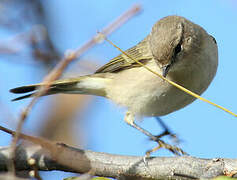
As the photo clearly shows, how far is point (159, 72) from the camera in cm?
457

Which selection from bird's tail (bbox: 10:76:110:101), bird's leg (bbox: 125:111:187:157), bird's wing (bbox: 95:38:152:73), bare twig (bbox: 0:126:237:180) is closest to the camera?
bare twig (bbox: 0:126:237:180)

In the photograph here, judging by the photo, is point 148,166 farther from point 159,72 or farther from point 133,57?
point 133,57

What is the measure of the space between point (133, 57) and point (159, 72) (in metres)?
0.76

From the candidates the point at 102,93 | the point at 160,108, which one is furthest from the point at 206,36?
the point at 102,93

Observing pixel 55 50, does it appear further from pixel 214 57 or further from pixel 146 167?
pixel 214 57

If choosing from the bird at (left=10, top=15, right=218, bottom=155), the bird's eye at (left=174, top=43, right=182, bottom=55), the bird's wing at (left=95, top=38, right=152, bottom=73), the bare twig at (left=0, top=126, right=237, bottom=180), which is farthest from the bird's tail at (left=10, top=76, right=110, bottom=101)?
the bare twig at (left=0, top=126, right=237, bottom=180)

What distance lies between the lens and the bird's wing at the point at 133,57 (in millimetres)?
5125

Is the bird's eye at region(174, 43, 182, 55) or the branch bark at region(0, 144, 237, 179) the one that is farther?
the bird's eye at region(174, 43, 182, 55)

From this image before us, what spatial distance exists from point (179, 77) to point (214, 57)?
2.08 feet

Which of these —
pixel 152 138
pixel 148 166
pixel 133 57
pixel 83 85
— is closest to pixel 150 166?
pixel 148 166

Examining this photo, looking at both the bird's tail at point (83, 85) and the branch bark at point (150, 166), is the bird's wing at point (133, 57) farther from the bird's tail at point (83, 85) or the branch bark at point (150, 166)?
the branch bark at point (150, 166)

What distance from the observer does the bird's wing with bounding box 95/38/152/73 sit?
16.8 ft

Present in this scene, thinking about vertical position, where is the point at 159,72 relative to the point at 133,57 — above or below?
below

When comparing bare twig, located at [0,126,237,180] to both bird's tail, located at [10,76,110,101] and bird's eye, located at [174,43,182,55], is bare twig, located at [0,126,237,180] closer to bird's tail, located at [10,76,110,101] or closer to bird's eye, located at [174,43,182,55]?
bird's eye, located at [174,43,182,55]
